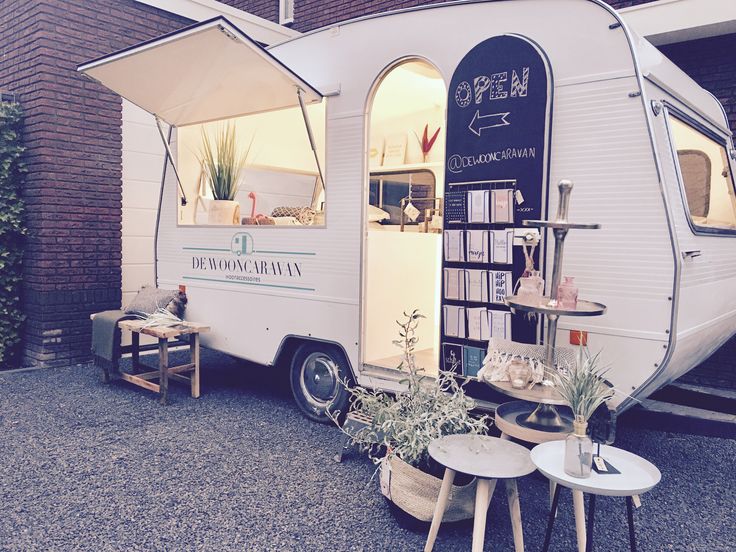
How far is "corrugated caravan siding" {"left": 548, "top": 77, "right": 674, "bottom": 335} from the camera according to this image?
2949mm

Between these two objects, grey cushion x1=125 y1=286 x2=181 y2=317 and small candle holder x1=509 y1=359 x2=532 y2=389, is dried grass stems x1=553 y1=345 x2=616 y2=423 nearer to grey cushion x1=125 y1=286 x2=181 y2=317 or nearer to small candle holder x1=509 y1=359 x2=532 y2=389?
small candle holder x1=509 y1=359 x2=532 y2=389

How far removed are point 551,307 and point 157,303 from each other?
11.7 feet

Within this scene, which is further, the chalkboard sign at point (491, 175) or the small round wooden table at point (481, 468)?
the chalkboard sign at point (491, 175)

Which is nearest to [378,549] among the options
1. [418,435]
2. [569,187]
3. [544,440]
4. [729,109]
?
[418,435]

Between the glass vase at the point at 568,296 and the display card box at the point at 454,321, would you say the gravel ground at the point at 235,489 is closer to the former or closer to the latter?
the display card box at the point at 454,321

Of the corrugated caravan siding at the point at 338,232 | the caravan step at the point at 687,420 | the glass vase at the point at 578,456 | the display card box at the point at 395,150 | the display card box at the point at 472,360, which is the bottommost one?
the caravan step at the point at 687,420

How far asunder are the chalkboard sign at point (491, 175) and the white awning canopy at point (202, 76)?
49.2 inches

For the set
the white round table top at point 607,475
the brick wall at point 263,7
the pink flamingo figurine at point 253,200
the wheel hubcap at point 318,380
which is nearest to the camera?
the white round table top at point 607,475

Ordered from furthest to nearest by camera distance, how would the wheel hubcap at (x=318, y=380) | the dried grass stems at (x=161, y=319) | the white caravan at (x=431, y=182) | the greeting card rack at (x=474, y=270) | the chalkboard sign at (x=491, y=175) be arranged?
the dried grass stems at (x=161, y=319) < the wheel hubcap at (x=318, y=380) < the greeting card rack at (x=474, y=270) < the chalkboard sign at (x=491, y=175) < the white caravan at (x=431, y=182)

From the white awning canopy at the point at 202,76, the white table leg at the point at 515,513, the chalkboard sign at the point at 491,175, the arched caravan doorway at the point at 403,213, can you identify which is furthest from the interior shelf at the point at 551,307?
the white awning canopy at the point at 202,76

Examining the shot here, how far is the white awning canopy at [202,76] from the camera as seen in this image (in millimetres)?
3928

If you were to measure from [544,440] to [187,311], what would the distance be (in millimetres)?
3497

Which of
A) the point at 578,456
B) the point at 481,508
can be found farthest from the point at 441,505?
the point at 578,456

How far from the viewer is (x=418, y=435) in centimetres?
288
